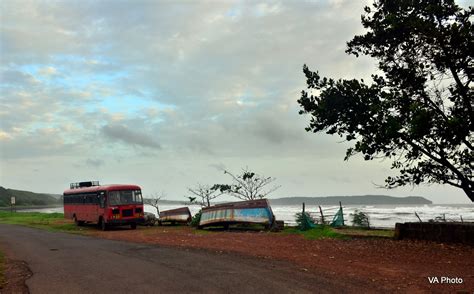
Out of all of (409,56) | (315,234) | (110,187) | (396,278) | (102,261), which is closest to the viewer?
(396,278)

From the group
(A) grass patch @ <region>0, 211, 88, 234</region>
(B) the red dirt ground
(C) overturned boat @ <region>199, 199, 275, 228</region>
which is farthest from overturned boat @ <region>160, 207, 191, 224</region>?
(B) the red dirt ground

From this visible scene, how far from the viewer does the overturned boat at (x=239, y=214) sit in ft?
79.0

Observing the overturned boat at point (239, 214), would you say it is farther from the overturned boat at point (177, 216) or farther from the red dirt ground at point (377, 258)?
the red dirt ground at point (377, 258)

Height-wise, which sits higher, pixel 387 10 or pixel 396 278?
pixel 387 10

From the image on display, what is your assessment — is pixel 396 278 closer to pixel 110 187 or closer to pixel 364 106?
pixel 364 106

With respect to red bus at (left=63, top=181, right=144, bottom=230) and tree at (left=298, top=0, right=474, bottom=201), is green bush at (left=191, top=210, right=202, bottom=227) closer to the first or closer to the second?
red bus at (left=63, top=181, right=144, bottom=230)

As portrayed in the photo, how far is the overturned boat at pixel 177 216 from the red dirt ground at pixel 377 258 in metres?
13.3

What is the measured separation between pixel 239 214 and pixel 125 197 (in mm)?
8772

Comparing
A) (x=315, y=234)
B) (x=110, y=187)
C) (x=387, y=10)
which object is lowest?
(x=315, y=234)

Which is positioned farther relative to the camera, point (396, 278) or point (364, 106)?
point (364, 106)

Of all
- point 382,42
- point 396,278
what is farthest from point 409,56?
point 396,278

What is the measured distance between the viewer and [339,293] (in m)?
8.03

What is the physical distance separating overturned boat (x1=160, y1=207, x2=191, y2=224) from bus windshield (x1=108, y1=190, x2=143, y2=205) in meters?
3.35

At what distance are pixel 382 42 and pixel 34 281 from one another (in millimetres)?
13994
